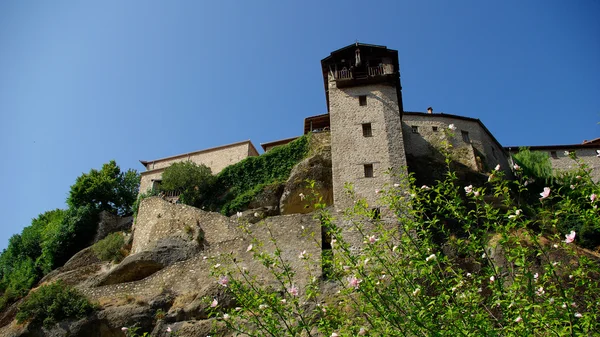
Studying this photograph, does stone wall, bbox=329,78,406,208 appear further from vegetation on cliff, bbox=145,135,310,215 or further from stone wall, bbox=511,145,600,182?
stone wall, bbox=511,145,600,182

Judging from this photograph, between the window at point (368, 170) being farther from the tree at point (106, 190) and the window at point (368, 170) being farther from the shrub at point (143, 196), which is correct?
the tree at point (106, 190)

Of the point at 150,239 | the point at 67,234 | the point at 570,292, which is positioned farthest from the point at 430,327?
the point at 67,234

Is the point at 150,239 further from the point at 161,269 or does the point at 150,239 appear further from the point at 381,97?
the point at 381,97

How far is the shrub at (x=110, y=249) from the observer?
81.4 ft

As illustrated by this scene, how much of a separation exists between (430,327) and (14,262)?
32080 millimetres

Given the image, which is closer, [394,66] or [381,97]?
[381,97]

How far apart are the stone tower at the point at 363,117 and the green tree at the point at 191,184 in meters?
9.51

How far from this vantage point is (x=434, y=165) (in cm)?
2611

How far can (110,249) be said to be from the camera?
25.0 m

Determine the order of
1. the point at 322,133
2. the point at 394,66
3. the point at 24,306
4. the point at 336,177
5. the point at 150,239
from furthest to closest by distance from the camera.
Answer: the point at 322,133 → the point at 394,66 → the point at 150,239 → the point at 336,177 → the point at 24,306

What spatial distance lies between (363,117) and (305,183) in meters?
4.60

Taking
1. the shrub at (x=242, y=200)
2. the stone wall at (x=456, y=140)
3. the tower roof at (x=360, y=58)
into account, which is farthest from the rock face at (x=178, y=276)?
the stone wall at (x=456, y=140)

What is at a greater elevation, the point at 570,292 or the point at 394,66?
the point at 394,66

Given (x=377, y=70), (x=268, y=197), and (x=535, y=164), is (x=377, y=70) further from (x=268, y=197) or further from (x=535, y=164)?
(x=535, y=164)
